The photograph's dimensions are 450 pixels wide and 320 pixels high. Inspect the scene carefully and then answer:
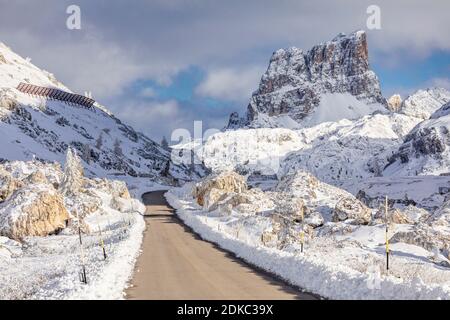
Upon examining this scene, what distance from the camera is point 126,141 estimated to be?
18738 centimetres

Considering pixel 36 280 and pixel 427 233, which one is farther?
pixel 427 233

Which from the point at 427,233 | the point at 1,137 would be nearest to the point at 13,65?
the point at 1,137

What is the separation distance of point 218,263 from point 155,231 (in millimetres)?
17549

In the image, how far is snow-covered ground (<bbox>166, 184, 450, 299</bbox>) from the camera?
15.5 m

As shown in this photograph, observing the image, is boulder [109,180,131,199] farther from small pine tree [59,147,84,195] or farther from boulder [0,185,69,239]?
boulder [0,185,69,239]

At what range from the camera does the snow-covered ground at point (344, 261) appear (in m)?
15.5

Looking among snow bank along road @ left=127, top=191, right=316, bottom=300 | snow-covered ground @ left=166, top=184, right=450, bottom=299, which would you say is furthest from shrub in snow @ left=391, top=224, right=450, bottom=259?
snow bank along road @ left=127, top=191, right=316, bottom=300

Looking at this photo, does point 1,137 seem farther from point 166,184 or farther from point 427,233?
point 427,233

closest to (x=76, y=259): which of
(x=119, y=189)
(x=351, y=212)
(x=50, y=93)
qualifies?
(x=351, y=212)

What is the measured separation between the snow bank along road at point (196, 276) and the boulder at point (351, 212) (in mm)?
19092

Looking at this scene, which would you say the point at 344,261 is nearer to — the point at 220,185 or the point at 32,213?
the point at 32,213

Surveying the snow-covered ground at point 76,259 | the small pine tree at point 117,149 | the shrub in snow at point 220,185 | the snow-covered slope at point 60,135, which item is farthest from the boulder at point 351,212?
the small pine tree at point 117,149

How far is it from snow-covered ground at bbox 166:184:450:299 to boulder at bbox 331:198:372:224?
7.90ft

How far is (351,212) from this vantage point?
49.0 meters
